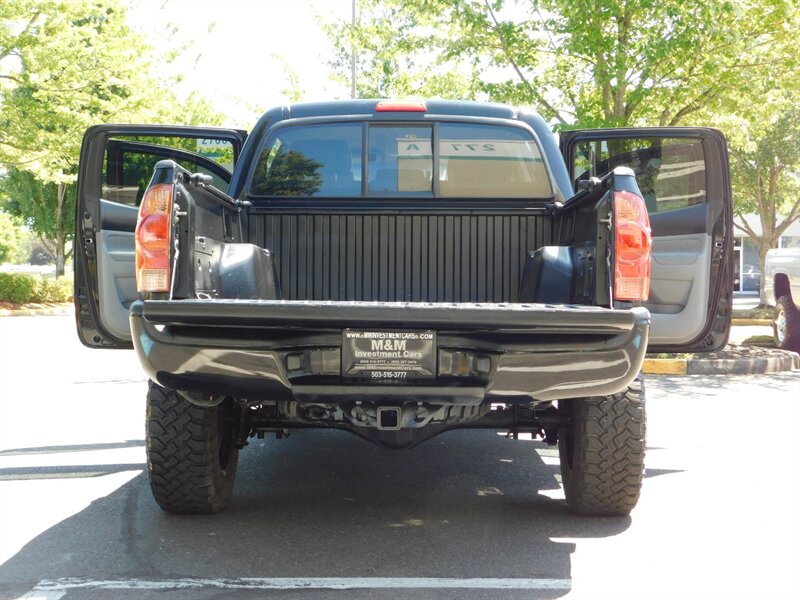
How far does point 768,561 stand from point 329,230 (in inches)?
107

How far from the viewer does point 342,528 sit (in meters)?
4.63

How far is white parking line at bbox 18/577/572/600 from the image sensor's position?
3750mm

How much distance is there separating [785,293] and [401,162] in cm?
1017

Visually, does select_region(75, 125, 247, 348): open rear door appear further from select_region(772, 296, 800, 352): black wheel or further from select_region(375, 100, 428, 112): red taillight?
select_region(772, 296, 800, 352): black wheel

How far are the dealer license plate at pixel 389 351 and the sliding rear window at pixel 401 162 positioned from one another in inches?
73.6

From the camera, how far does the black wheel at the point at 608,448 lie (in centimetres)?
450

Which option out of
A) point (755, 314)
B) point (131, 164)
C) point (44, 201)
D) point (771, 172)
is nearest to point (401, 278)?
point (131, 164)

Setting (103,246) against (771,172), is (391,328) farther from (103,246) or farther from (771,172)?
(771,172)

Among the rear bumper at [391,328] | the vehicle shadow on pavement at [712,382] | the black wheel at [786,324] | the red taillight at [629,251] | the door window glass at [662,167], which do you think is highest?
the door window glass at [662,167]

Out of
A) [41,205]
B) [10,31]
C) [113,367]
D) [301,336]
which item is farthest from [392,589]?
[41,205]

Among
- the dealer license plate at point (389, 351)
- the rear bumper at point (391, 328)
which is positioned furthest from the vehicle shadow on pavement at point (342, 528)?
the dealer license plate at point (389, 351)

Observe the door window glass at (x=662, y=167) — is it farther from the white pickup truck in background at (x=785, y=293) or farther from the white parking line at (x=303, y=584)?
the white pickup truck in background at (x=785, y=293)

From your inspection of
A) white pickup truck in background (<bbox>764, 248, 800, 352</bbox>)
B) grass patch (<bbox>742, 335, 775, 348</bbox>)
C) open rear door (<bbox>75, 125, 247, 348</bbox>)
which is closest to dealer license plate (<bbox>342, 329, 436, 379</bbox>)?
open rear door (<bbox>75, 125, 247, 348</bbox>)

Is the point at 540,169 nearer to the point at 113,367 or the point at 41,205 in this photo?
the point at 113,367
